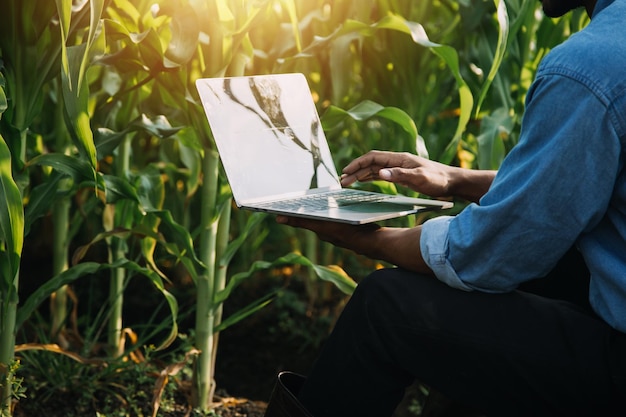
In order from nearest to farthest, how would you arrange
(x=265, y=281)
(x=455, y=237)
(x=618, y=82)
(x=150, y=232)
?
(x=618, y=82) < (x=455, y=237) < (x=150, y=232) < (x=265, y=281)

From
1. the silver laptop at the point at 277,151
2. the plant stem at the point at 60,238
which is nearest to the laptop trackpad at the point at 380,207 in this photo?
the silver laptop at the point at 277,151

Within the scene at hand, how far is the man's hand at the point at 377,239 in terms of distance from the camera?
1041 millimetres

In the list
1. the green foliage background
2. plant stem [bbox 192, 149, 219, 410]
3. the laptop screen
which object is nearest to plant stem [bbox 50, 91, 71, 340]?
the green foliage background

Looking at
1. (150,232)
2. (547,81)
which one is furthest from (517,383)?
(150,232)

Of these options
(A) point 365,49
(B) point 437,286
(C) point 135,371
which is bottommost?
(C) point 135,371

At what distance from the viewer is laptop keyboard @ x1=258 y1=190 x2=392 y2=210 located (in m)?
1.16

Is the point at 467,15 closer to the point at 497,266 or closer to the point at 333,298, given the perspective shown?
the point at 333,298

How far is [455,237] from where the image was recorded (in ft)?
3.19

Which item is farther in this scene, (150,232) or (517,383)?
(150,232)

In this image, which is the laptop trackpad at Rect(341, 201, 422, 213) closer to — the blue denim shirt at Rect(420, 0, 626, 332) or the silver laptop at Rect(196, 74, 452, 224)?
the silver laptop at Rect(196, 74, 452, 224)

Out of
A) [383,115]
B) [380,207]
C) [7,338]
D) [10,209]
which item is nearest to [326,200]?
[380,207]

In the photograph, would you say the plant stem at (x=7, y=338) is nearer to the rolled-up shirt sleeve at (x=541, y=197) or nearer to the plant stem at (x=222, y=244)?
the plant stem at (x=222, y=244)

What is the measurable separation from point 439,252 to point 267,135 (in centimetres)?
41

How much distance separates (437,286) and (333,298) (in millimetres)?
1190
